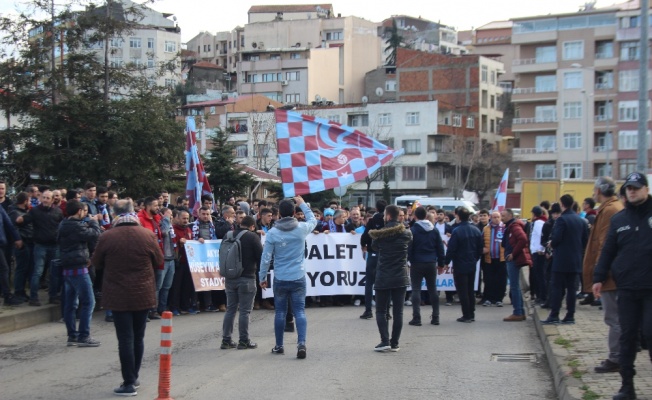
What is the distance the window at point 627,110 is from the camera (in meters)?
76.4

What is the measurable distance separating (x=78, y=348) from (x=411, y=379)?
5015 mm

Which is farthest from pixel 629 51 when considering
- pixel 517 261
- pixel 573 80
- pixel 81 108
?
pixel 517 261

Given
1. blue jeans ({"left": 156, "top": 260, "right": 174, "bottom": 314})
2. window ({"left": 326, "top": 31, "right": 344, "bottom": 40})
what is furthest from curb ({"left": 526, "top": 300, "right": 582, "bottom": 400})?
window ({"left": 326, "top": 31, "right": 344, "bottom": 40})

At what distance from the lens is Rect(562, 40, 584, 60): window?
78.9 m

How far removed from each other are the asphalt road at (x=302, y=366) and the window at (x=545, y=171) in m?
69.1

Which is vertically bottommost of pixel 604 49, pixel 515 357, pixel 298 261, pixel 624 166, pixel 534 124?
pixel 515 357

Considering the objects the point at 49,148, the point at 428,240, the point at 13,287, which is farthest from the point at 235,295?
the point at 49,148

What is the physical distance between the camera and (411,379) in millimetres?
9586

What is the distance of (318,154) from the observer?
1302cm

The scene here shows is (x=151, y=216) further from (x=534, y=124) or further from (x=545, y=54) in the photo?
(x=545, y=54)

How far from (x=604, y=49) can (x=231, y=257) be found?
73.4 m

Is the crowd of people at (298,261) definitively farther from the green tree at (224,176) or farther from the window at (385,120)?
the window at (385,120)

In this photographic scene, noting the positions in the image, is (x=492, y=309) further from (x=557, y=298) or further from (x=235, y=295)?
(x=235, y=295)

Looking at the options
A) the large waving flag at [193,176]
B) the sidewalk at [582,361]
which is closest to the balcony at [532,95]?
the large waving flag at [193,176]
